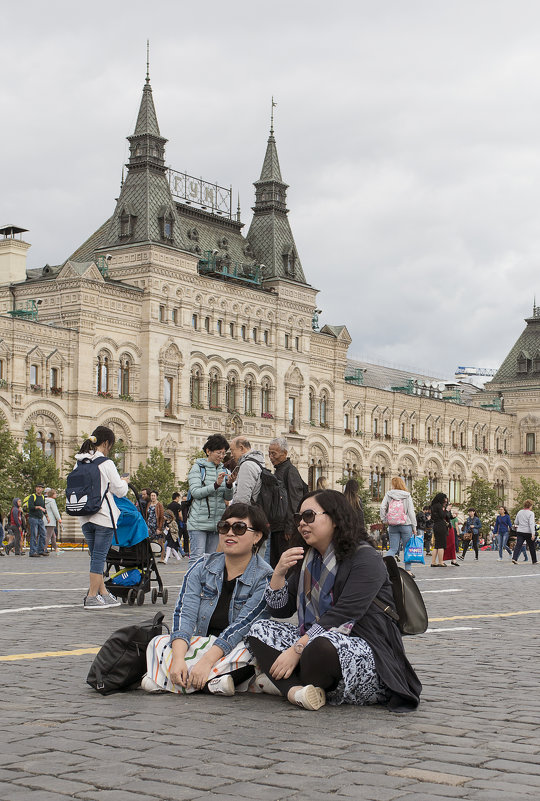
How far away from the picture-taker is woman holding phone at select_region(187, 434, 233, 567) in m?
12.9

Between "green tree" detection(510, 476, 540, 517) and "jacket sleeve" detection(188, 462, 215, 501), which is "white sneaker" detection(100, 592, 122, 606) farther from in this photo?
"green tree" detection(510, 476, 540, 517)

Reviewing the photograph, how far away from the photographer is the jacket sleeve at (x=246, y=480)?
11.4 m

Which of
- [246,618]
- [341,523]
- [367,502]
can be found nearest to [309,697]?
[246,618]

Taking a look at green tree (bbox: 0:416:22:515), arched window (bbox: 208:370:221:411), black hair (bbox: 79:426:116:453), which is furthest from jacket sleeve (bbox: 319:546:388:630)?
arched window (bbox: 208:370:221:411)

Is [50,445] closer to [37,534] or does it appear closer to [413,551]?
[37,534]

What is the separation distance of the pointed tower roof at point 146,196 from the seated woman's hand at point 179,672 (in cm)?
5313

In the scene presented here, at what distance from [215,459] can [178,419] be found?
4704 cm

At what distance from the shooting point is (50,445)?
53500mm

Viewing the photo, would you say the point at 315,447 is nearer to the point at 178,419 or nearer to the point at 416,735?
the point at 178,419

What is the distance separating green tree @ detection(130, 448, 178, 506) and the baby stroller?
1520 inches

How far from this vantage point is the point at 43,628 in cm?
1036

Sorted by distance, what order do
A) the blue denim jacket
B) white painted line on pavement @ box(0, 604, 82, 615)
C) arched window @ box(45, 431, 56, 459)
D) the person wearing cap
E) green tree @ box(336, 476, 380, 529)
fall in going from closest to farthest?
the blue denim jacket → white painted line on pavement @ box(0, 604, 82, 615) → the person wearing cap → arched window @ box(45, 431, 56, 459) → green tree @ box(336, 476, 380, 529)

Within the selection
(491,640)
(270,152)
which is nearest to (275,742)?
(491,640)

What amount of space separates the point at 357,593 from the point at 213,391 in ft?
187
